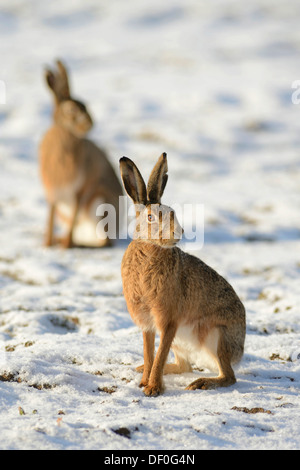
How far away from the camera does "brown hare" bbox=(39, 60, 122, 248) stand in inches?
357

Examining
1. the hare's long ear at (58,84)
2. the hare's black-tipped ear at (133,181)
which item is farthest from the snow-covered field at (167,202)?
the hare's long ear at (58,84)

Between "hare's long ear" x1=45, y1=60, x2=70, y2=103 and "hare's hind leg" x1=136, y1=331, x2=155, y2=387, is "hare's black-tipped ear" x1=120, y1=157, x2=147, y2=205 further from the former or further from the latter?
"hare's long ear" x1=45, y1=60, x2=70, y2=103

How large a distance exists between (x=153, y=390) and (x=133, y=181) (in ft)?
4.61

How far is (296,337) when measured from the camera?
5.31 meters

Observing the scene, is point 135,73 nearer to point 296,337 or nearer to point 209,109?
point 209,109

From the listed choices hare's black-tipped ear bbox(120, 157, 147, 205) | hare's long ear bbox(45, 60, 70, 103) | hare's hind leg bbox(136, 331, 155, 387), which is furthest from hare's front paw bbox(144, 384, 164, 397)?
hare's long ear bbox(45, 60, 70, 103)

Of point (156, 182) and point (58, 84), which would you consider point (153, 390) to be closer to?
point (156, 182)

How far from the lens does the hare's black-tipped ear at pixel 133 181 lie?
4156 millimetres

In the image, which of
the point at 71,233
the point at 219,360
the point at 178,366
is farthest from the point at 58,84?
the point at 219,360

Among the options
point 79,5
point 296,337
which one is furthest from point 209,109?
point 79,5

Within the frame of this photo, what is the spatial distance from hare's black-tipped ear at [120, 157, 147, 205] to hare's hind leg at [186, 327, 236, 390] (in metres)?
1.09

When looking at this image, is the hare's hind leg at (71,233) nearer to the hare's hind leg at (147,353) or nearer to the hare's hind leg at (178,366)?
the hare's hind leg at (178,366)

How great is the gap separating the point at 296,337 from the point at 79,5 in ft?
107

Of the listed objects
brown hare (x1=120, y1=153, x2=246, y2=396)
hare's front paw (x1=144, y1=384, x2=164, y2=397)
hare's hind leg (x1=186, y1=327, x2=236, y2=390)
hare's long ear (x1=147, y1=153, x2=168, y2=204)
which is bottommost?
hare's front paw (x1=144, y1=384, x2=164, y2=397)
